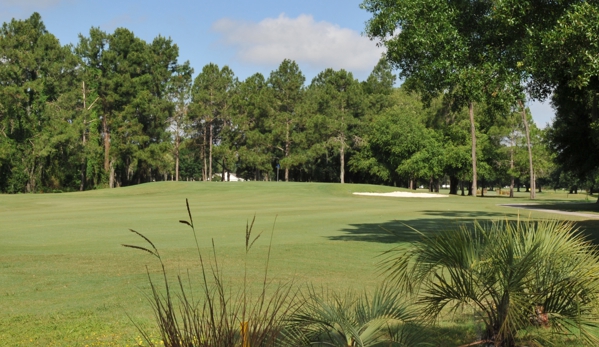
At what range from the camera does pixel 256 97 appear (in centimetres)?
9631

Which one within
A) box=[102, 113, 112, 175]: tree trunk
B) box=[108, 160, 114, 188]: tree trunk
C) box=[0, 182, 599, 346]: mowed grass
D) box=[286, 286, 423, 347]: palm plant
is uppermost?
box=[102, 113, 112, 175]: tree trunk

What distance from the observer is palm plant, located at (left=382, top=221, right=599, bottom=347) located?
6.00 metres

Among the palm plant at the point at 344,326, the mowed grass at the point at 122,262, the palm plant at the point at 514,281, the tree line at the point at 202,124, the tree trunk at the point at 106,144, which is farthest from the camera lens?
the tree trunk at the point at 106,144

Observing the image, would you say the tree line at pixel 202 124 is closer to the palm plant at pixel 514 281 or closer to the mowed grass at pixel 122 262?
the mowed grass at pixel 122 262

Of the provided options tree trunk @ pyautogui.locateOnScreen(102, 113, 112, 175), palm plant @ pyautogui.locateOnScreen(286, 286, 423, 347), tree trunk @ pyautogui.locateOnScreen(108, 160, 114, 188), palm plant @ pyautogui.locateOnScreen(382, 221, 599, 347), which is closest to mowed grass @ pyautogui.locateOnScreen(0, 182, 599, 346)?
palm plant @ pyautogui.locateOnScreen(382, 221, 599, 347)

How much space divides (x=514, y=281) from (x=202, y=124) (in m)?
93.3

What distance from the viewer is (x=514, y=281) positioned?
594 centimetres

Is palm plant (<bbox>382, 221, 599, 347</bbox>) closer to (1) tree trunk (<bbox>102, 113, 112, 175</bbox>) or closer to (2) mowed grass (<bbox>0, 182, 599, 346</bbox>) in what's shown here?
(2) mowed grass (<bbox>0, 182, 599, 346</bbox>)

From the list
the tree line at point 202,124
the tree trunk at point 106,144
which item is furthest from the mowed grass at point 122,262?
the tree trunk at point 106,144

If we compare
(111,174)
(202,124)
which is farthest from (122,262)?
(202,124)

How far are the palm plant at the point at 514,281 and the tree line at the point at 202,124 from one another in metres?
60.0

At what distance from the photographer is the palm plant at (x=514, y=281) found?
6001mm

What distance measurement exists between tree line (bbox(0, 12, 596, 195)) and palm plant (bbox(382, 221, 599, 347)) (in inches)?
2363

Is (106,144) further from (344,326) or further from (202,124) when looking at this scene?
(344,326)
